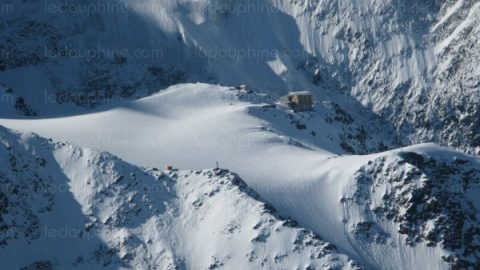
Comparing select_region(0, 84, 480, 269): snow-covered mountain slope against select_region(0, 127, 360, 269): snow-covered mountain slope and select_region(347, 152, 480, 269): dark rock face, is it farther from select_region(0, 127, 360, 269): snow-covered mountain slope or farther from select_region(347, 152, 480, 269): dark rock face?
select_region(0, 127, 360, 269): snow-covered mountain slope

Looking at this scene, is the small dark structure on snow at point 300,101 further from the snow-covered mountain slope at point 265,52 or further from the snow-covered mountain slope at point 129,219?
the snow-covered mountain slope at point 129,219

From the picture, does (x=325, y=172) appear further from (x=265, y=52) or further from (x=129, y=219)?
(x=265, y=52)

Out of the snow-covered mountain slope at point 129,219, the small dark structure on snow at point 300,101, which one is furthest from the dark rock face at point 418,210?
the small dark structure on snow at point 300,101

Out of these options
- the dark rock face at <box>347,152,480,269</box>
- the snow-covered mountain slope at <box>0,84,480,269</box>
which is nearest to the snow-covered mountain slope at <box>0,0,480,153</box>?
the snow-covered mountain slope at <box>0,84,480,269</box>

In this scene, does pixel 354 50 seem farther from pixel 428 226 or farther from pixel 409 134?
pixel 428 226

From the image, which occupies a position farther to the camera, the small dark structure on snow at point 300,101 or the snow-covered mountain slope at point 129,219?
the small dark structure on snow at point 300,101

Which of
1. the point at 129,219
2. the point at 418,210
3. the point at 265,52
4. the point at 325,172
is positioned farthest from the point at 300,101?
the point at 129,219
